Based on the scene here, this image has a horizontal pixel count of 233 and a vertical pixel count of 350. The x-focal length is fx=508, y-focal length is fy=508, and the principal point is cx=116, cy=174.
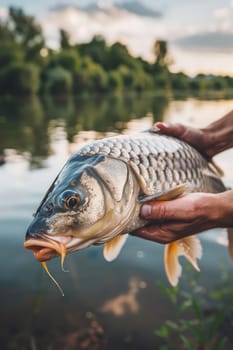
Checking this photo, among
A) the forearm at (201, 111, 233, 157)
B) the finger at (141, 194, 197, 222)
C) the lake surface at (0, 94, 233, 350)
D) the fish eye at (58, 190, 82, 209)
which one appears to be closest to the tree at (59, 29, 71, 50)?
the lake surface at (0, 94, 233, 350)

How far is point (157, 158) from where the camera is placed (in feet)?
8.00

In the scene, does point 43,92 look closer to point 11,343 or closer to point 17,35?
point 17,35

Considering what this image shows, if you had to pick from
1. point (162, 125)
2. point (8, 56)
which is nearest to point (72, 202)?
point (162, 125)

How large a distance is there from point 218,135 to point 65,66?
6450cm

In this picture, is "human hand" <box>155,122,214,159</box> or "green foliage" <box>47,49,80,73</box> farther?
"green foliage" <box>47,49,80,73</box>

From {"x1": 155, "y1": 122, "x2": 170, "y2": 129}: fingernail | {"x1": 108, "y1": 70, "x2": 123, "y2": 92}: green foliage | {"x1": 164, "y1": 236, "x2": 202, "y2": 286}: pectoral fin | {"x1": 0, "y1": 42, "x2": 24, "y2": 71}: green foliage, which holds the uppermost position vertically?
{"x1": 155, "y1": 122, "x2": 170, "y2": 129}: fingernail

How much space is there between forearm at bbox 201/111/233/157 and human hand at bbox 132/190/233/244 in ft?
2.47

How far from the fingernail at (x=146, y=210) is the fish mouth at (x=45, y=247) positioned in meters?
0.48

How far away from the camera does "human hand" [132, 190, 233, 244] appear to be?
2.44m

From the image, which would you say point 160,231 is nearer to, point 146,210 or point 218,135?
point 146,210

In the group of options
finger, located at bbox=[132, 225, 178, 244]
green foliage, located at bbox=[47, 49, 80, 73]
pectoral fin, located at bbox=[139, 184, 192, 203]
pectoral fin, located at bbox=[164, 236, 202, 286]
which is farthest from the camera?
green foliage, located at bbox=[47, 49, 80, 73]

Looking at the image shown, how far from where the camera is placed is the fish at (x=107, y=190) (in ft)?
6.59

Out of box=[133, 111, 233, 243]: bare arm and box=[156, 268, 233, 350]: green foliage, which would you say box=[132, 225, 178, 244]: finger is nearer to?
box=[133, 111, 233, 243]: bare arm

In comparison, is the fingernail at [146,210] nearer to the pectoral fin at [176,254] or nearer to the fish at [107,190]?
the fish at [107,190]
